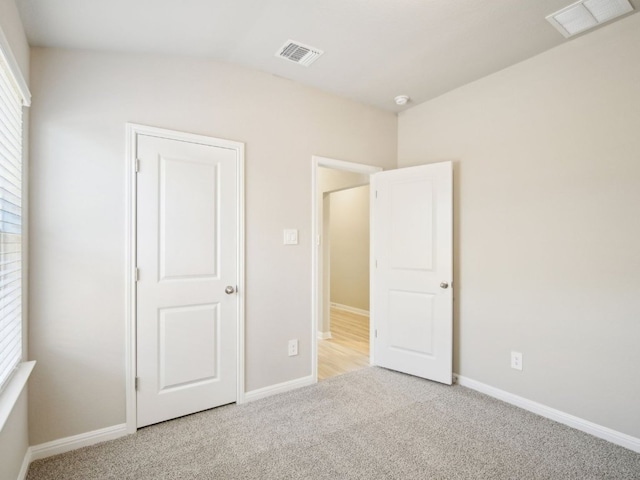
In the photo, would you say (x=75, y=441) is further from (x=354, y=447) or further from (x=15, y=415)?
(x=354, y=447)

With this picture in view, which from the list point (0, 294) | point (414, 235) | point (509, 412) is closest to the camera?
point (0, 294)

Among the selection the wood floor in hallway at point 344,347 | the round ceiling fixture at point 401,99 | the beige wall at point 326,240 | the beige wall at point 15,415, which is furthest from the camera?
the beige wall at point 326,240

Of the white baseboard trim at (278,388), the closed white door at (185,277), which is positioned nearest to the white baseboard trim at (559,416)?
the white baseboard trim at (278,388)

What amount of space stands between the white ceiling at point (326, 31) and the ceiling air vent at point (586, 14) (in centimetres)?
6

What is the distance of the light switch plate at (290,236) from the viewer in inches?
112

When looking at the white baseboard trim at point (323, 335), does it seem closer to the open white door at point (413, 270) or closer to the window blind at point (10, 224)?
the open white door at point (413, 270)

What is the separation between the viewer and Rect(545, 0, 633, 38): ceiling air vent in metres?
1.92

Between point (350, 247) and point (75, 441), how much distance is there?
4.88m

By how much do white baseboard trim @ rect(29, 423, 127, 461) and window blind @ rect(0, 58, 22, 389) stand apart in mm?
619

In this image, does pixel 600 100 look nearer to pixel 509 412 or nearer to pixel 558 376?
pixel 558 376

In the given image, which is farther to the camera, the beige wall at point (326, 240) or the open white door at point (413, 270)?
the beige wall at point (326, 240)

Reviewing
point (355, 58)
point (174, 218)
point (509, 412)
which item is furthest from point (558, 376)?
point (174, 218)

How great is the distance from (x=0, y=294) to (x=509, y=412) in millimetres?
3172

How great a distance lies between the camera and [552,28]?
2.14 metres
